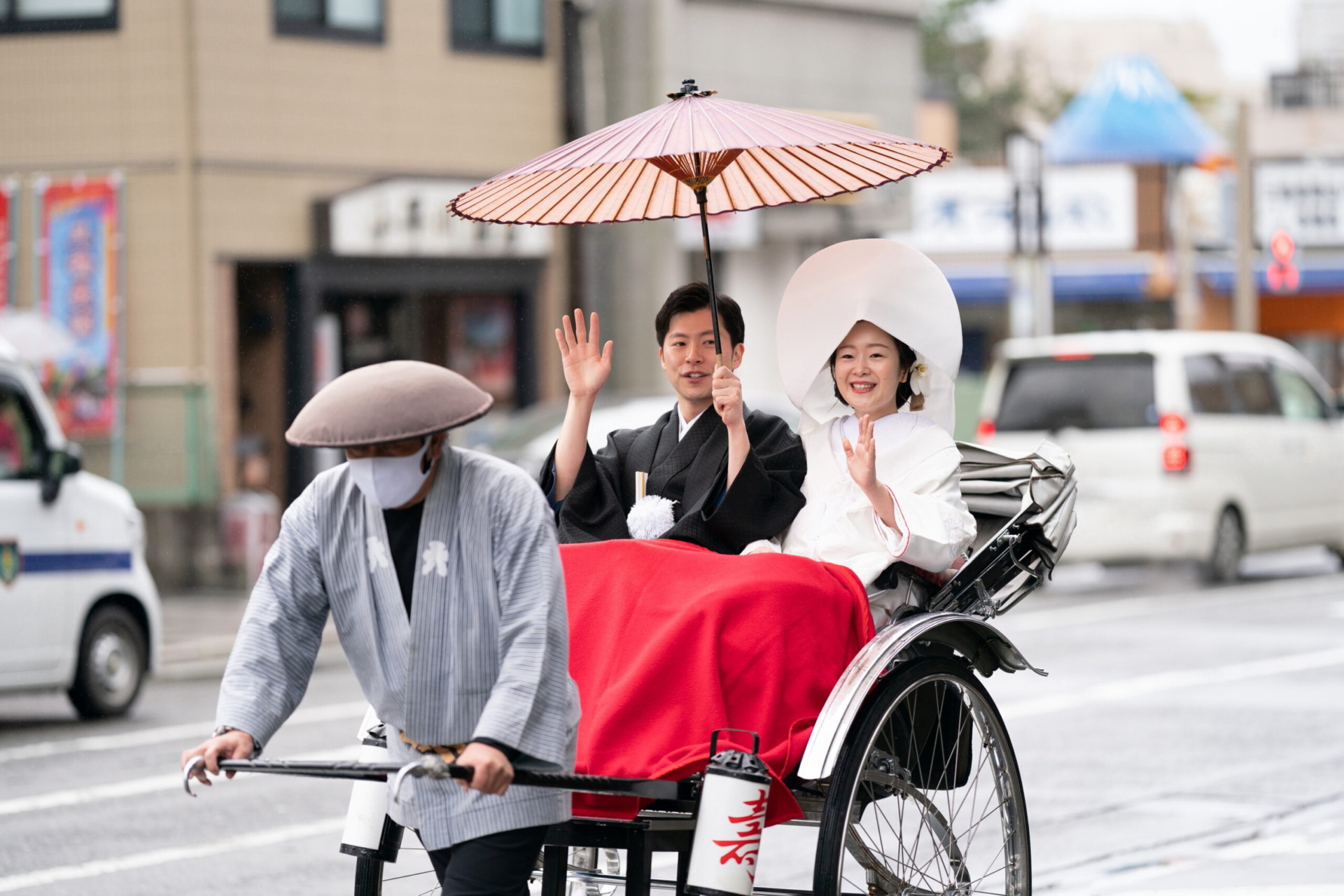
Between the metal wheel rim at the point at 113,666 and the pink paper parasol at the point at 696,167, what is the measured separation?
5625 mm

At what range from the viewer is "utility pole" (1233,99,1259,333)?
76.0ft

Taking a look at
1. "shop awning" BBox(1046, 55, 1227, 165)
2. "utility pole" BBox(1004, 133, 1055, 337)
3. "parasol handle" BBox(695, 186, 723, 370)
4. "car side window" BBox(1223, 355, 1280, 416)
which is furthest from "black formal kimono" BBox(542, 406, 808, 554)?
"shop awning" BBox(1046, 55, 1227, 165)

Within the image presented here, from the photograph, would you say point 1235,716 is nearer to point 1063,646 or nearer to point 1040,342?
Answer: point 1063,646

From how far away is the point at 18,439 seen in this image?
369 inches

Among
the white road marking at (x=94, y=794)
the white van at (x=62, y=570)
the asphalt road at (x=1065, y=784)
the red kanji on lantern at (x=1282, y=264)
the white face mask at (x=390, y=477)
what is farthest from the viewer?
the red kanji on lantern at (x=1282, y=264)

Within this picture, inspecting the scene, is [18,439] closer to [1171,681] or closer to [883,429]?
[883,429]

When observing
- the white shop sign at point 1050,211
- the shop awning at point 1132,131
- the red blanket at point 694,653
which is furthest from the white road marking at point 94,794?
the shop awning at point 1132,131

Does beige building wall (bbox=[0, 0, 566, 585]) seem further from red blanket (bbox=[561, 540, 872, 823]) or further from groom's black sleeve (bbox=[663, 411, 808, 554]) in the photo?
red blanket (bbox=[561, 540, 872, 823])

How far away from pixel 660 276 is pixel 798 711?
16.1 meters

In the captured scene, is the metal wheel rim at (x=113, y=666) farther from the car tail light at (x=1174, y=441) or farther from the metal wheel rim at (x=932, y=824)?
the car tail light at (x=1174, y=441)

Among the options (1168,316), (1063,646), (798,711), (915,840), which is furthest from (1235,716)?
Result: (1168,316)

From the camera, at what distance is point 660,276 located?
19938 mm

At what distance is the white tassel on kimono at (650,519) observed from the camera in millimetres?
4602

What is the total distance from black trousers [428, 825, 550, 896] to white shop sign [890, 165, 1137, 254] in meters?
28.4
